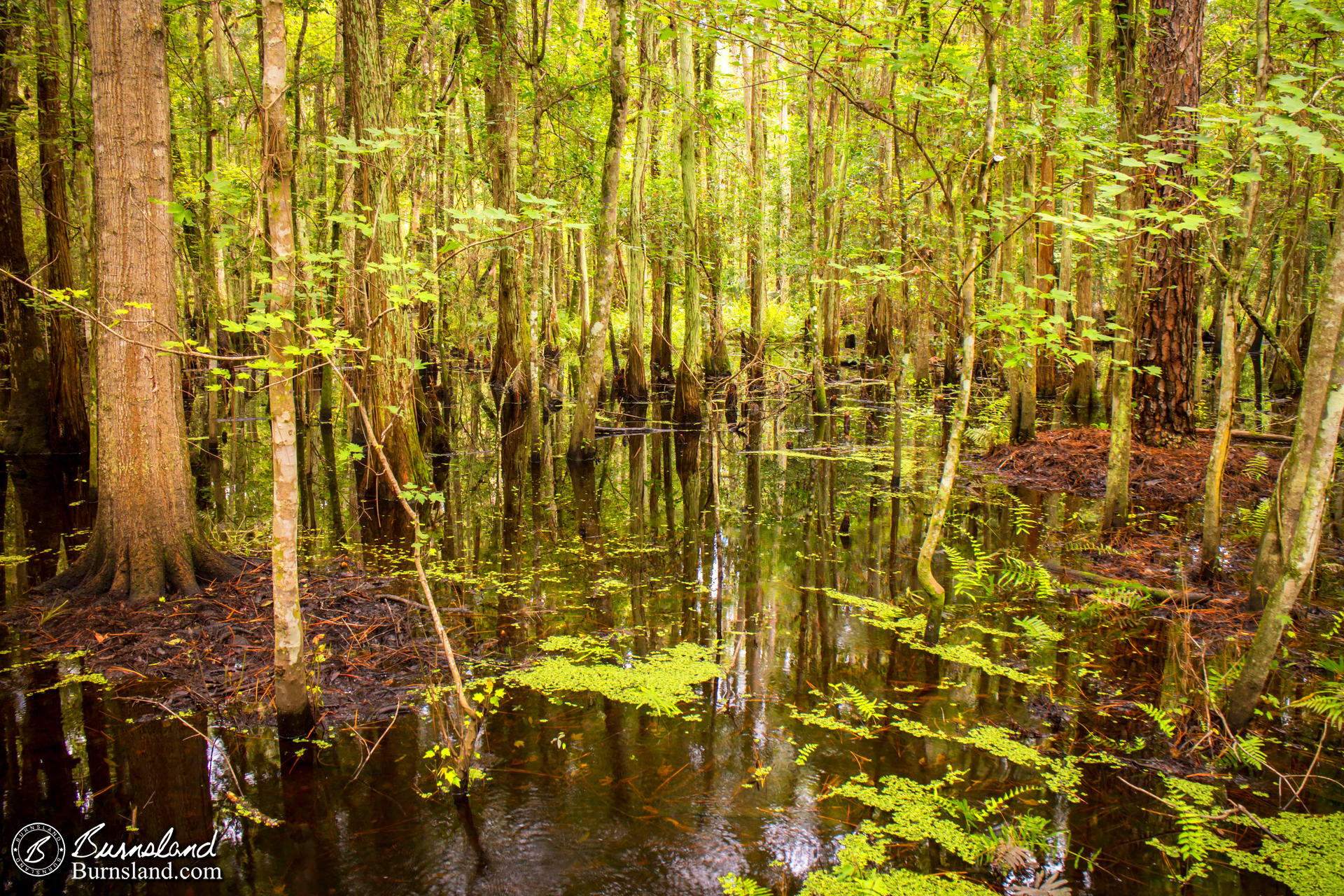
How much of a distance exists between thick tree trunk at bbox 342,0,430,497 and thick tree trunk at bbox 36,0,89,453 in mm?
3800

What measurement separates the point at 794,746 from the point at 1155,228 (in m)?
3.05

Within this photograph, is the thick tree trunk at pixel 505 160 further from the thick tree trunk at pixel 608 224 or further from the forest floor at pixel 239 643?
the forest floor at pixel 239 643

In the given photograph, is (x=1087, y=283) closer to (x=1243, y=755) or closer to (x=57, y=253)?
(x=1243, y=755)

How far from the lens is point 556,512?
26.8 ft

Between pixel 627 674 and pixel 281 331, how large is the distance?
2651 mm

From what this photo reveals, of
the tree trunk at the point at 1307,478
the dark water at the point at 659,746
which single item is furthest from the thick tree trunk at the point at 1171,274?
the tree trunk at the point at 1307,478

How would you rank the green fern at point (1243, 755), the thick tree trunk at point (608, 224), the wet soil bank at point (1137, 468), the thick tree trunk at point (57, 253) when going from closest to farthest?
the green fern at point (1243, 755) < the wet soil bank at point (1137, 468) < the thick tree trunk at point (57, 253) < the thick tree trunk at point (608, 224)

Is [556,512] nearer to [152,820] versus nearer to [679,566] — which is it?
[679,566]

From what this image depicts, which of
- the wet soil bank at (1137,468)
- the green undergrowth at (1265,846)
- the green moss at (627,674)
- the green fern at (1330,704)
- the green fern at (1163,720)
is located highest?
the wet soil bank at (1137,468)

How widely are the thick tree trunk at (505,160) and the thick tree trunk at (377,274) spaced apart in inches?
71.7

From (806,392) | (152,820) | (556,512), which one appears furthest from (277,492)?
(806,392)

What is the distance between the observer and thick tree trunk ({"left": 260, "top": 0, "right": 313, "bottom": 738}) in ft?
10.0

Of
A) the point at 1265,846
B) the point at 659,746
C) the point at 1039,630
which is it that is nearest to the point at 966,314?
the point at 1039,630

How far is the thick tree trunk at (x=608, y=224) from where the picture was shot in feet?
29.0
